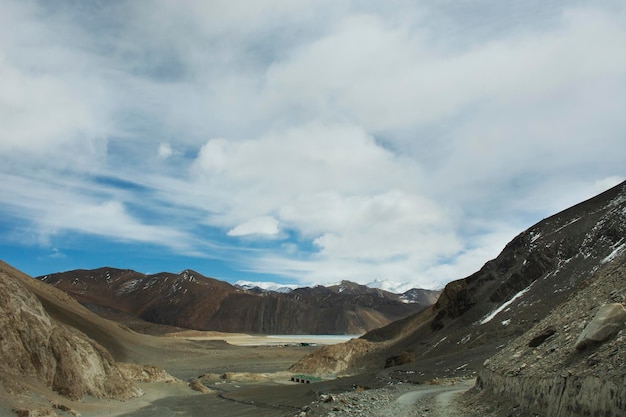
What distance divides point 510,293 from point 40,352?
192ft

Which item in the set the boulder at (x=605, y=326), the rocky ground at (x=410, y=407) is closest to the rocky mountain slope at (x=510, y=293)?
the rocky ground at (x=410, y=407)

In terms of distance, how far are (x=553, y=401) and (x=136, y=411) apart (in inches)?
1392

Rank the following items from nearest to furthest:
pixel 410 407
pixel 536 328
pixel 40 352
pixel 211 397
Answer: pixel 536 328
pixel 410 407
pixel 40 352
pixel 211 397

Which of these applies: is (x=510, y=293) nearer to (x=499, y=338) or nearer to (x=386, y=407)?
(x=499, y=338)

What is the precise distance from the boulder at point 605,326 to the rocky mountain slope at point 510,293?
3393 cm

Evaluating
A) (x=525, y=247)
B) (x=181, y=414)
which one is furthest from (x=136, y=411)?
(x=525, y=247)

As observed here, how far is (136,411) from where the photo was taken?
38031 millimetres

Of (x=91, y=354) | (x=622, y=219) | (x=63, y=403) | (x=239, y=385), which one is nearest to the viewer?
(x=63, y=403)

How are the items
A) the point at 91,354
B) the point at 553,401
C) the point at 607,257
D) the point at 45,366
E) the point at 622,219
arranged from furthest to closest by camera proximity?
the point at 622,219 → the point at 607,257 → the point at 91,354 → the point at 45,366 → the point at 553,401

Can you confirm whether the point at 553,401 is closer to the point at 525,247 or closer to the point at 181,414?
the point at 181,414

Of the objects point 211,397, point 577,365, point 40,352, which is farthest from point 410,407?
point 211,397

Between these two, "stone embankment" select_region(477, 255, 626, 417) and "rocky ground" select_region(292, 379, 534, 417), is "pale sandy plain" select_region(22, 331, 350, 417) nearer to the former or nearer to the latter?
"rocky ground" select_region(292, 379, 534, 417)

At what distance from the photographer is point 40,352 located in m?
34.0

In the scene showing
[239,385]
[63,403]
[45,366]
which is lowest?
[239,385]
